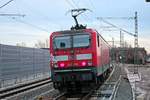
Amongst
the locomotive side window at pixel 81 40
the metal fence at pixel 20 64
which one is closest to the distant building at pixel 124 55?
the metal fence at pixel 20 64

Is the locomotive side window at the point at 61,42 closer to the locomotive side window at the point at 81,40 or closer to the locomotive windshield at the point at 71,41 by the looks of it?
the locomotive windshield at the point at 71,41

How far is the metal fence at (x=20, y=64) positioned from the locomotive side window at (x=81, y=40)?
9791mm

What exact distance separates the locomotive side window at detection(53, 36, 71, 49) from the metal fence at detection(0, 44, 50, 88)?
30.0 feet

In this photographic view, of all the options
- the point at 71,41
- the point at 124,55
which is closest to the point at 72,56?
the point at 71,41

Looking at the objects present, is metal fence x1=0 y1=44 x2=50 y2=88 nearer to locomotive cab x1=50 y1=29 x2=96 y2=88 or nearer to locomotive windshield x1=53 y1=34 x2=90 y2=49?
locomotive windshield x1=53 y1=34 x2=90 y2=49

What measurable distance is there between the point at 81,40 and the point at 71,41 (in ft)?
1.74

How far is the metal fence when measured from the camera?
31641 millimetres

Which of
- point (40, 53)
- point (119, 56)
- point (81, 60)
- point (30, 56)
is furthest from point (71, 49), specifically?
point (119, 56)

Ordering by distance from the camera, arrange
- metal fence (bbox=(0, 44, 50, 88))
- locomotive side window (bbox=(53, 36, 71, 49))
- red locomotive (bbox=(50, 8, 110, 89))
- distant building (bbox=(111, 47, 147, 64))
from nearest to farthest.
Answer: red locomotive (bbox=(50, 8, 110, 89)) → locomotive side window (bbox=(53, 36, 71, 49)) → metal fence (bbox=(0, 44, 50, 88)) → distant building (bbox=(111, 47, 147, 64))

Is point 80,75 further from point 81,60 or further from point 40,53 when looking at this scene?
point 40,53

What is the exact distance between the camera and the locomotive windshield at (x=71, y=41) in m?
21.8

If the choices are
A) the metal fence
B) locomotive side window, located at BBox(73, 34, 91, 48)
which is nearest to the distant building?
the metal fence

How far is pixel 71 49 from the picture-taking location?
2173 cm

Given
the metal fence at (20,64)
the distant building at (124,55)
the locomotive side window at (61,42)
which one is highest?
the distant building at (124,55)
